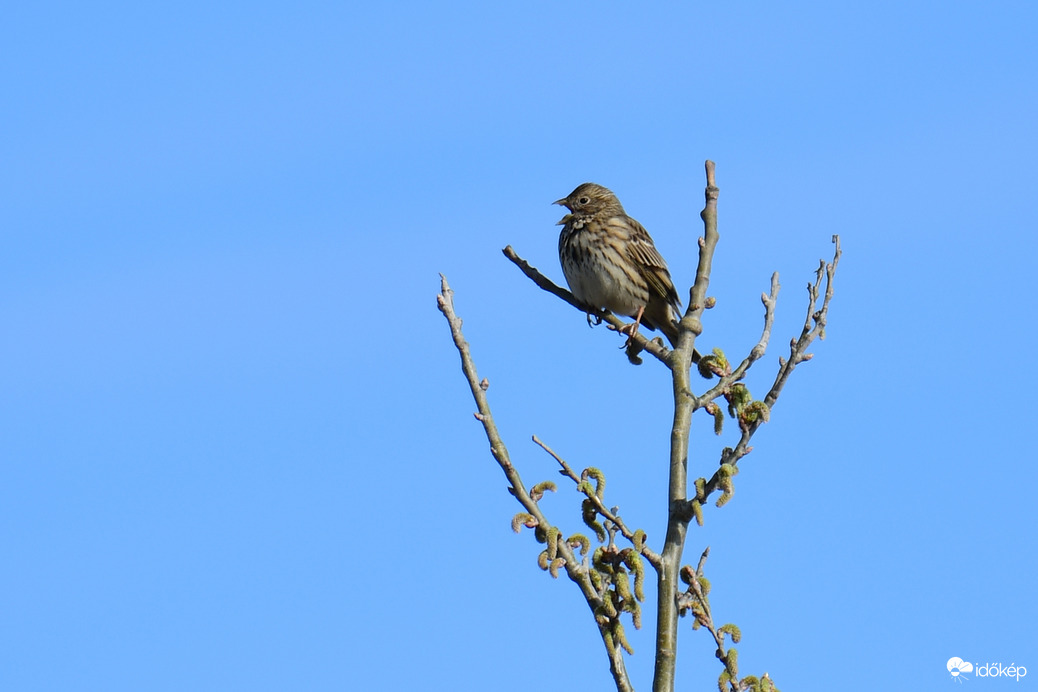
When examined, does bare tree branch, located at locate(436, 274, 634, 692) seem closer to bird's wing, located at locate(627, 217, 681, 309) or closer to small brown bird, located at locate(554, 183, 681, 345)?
small brown bird, located at locate(554, 183, 681, 345)

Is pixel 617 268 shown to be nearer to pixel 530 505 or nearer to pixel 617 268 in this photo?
pixel 617 268

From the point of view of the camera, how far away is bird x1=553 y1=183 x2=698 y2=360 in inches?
454

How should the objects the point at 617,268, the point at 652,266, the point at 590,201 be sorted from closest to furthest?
the point at 617,268, the point at 652,266, the point at 590,201

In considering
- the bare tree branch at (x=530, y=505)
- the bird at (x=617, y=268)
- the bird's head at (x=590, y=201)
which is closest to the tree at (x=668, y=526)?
the bare tree branch at (x=530, y=505)

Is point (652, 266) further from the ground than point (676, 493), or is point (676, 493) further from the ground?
point (652, 266)

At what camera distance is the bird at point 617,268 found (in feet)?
37.8

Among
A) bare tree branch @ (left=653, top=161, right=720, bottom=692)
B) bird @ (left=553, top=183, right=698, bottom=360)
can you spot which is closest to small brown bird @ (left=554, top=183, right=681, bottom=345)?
bird @ (left=553, top=183, right=698, bottom=360)

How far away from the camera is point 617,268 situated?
11.5 m

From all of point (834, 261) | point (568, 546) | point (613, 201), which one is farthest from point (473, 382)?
point (613, 201)

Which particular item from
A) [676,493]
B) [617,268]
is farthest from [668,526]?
[617,268]

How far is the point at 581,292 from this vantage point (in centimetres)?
1176

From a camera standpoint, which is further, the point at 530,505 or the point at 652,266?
the point at 652,266

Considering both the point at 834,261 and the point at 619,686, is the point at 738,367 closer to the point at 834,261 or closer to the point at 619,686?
the point at 834,261

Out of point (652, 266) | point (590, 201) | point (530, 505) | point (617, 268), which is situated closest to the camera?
point (530, 505)
